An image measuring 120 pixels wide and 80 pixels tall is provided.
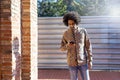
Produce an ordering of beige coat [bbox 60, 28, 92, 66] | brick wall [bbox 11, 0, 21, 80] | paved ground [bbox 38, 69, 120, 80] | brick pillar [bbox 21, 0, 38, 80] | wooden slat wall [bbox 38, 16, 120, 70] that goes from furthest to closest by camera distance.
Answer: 1. wooden slat wall [bbox 38, 16, 120, 70]
2. paved ground [bbox 38, 69, 120, 80]
3. brick pillar [bbox 21, 0, 38, 80]
4. beige coat [bbox 60, 28, 92, 66]
5. brick wall [bbox 11, 0, 21, 80]

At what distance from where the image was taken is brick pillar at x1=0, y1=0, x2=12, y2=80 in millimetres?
4891

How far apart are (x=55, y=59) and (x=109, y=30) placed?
7.51 ft

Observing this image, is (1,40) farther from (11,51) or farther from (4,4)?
(4,4)

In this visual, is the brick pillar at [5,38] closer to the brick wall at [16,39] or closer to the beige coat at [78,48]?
the brick wall at [16,39]

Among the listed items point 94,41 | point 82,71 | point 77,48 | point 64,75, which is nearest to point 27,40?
point 77,48

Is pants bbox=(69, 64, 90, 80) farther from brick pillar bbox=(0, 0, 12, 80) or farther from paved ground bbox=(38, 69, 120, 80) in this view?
paved ground bbox=(38, 69, 120, 80)

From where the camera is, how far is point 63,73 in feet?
34.5

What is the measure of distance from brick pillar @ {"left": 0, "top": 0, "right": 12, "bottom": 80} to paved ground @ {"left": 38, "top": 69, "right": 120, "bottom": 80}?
456cm

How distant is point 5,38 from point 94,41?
6.48 meters

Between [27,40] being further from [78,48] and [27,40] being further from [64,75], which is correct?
[64,75]

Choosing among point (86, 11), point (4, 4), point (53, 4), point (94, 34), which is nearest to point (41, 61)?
point (94, 34)

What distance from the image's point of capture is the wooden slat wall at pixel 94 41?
11.0 meters

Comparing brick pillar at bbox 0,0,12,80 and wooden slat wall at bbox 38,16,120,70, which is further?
wooden slat wall at bbox 38,16,120,70

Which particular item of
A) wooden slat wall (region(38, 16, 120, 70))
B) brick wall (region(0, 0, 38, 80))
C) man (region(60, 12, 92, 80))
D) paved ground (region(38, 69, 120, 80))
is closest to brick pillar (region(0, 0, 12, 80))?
brick wall (region(0, 0, 38, 80))
